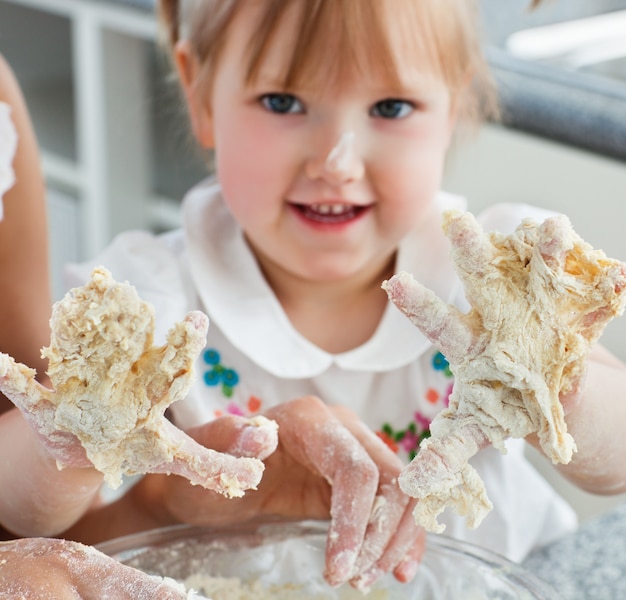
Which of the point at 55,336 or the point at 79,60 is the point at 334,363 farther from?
the point at 79,60

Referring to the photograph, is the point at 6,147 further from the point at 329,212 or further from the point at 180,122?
the point at 180,122

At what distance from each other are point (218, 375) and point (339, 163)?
12.1 inches

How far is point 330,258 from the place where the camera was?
94 centimetres

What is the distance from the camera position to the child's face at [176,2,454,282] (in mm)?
887

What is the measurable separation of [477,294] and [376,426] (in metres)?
0.60

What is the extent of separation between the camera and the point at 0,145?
3.13 ft

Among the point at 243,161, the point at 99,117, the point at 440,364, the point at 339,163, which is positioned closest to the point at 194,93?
the point at 243,161

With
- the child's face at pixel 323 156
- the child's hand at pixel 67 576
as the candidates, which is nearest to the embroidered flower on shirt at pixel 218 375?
the child's face at pixel 323 156

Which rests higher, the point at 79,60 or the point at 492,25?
the point at 492,25

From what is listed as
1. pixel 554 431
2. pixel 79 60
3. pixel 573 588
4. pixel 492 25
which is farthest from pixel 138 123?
pixel 554 431

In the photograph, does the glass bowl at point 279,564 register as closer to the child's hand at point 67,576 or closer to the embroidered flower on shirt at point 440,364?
the child's hand at point 67,576

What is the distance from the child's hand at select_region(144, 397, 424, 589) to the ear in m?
0.40

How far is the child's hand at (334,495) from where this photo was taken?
663 mm

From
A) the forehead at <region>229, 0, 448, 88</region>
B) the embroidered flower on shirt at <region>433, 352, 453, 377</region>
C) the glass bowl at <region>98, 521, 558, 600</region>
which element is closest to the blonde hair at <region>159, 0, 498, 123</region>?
the forehead at <region>229, 0, 448, 88</region>
